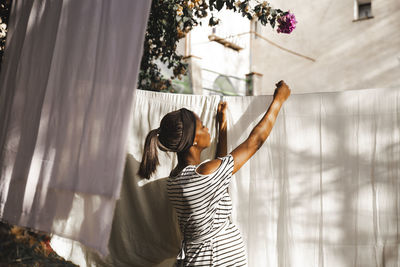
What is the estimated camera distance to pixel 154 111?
2.25 m

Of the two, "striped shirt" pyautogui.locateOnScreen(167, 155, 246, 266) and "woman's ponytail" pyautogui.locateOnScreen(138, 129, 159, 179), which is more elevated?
"woman's ponytail" pyautogui.locateOnScreen(138, 129, 159, 179)

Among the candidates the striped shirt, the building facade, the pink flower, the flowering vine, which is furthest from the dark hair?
the building facade

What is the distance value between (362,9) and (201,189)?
8933 millimetres

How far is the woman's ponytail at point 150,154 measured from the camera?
1.71 m

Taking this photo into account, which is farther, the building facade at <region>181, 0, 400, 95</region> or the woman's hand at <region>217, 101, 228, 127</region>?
the building facade at <region>181, 0, 400, 95</region>

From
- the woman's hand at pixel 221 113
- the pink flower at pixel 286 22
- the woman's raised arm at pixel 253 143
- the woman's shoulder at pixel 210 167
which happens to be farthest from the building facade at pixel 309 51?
the woman's shoulder at pixel 210 167

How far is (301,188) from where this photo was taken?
6.65ft

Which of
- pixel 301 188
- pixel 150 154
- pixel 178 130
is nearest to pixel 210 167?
pixel 178 130

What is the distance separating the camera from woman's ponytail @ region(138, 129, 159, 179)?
171cm

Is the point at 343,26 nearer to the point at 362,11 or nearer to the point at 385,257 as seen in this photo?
the point at 362,11

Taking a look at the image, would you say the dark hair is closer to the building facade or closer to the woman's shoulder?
the woman's shoulder

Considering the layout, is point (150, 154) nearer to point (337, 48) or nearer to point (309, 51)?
point (337, 48)

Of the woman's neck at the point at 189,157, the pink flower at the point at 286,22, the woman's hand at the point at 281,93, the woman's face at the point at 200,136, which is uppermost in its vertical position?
the pink flower at the point at 286,22

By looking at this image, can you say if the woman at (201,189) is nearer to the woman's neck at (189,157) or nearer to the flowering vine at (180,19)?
the woman's neck at (189,157)
